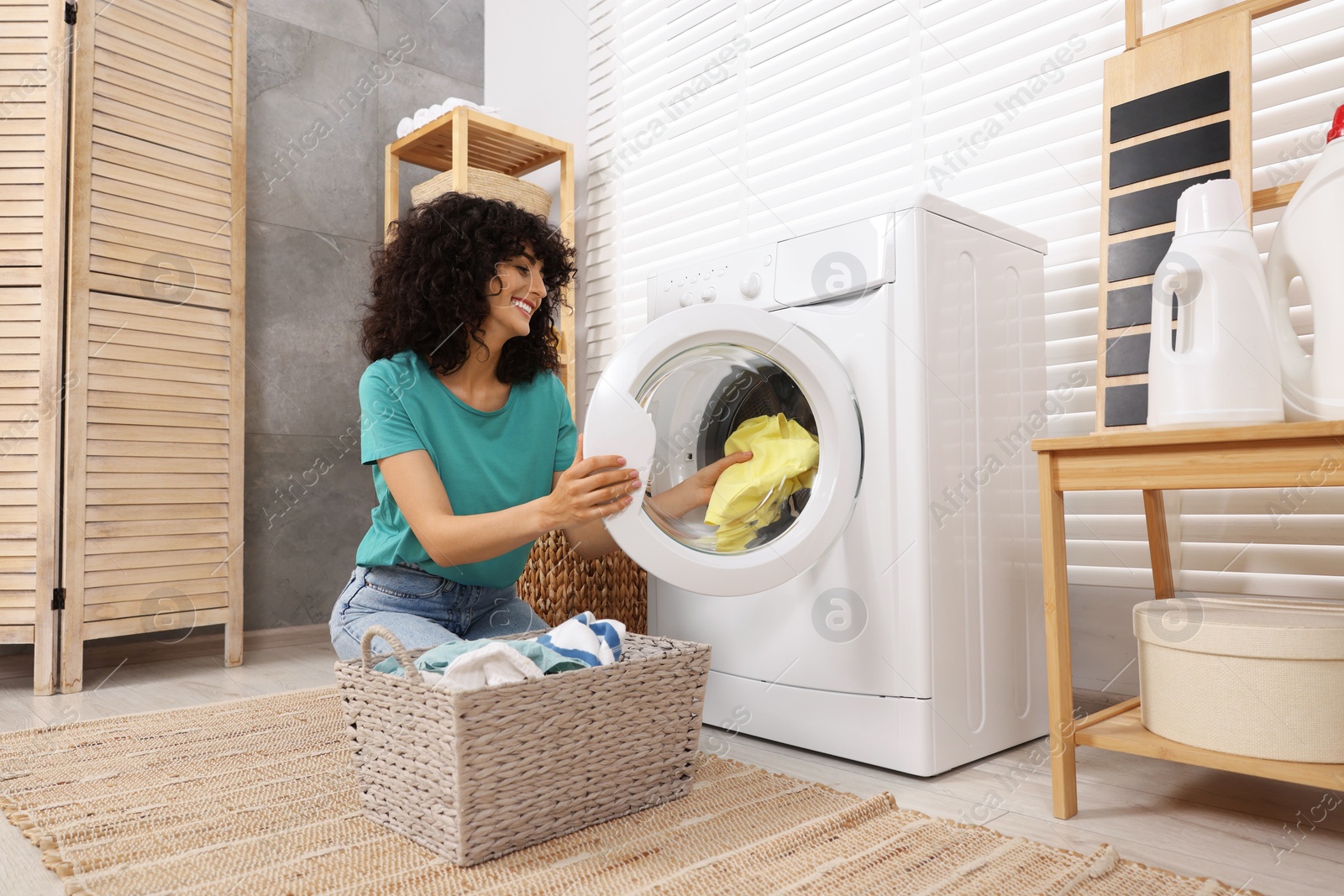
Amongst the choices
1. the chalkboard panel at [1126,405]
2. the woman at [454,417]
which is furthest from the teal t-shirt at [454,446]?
the chalkboard panel at [1126,405]

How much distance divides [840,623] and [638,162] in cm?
203

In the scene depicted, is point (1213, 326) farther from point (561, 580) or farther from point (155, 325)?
point (155, 325)

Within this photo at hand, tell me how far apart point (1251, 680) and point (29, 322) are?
279cm

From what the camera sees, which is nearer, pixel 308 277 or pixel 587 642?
pixel 587 642

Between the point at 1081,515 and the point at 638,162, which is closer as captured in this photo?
the point at 1081,515

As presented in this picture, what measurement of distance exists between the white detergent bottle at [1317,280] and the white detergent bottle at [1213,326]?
7 cm

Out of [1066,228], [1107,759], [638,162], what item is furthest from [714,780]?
[638,162]

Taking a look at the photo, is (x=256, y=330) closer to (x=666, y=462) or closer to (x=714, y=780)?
(x=666, y=462)

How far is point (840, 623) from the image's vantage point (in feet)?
5.22

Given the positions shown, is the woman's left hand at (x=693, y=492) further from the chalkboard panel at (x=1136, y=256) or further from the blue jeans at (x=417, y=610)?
the chalkboard panel at (x=1136, y=256)

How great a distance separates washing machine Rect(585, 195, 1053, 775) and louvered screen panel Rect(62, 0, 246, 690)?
5.26 ft

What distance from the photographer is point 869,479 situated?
1561 millimetres

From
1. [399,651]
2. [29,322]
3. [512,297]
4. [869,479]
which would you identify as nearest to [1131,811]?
[869,479]

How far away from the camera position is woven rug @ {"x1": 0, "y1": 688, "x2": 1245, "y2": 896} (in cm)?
109
